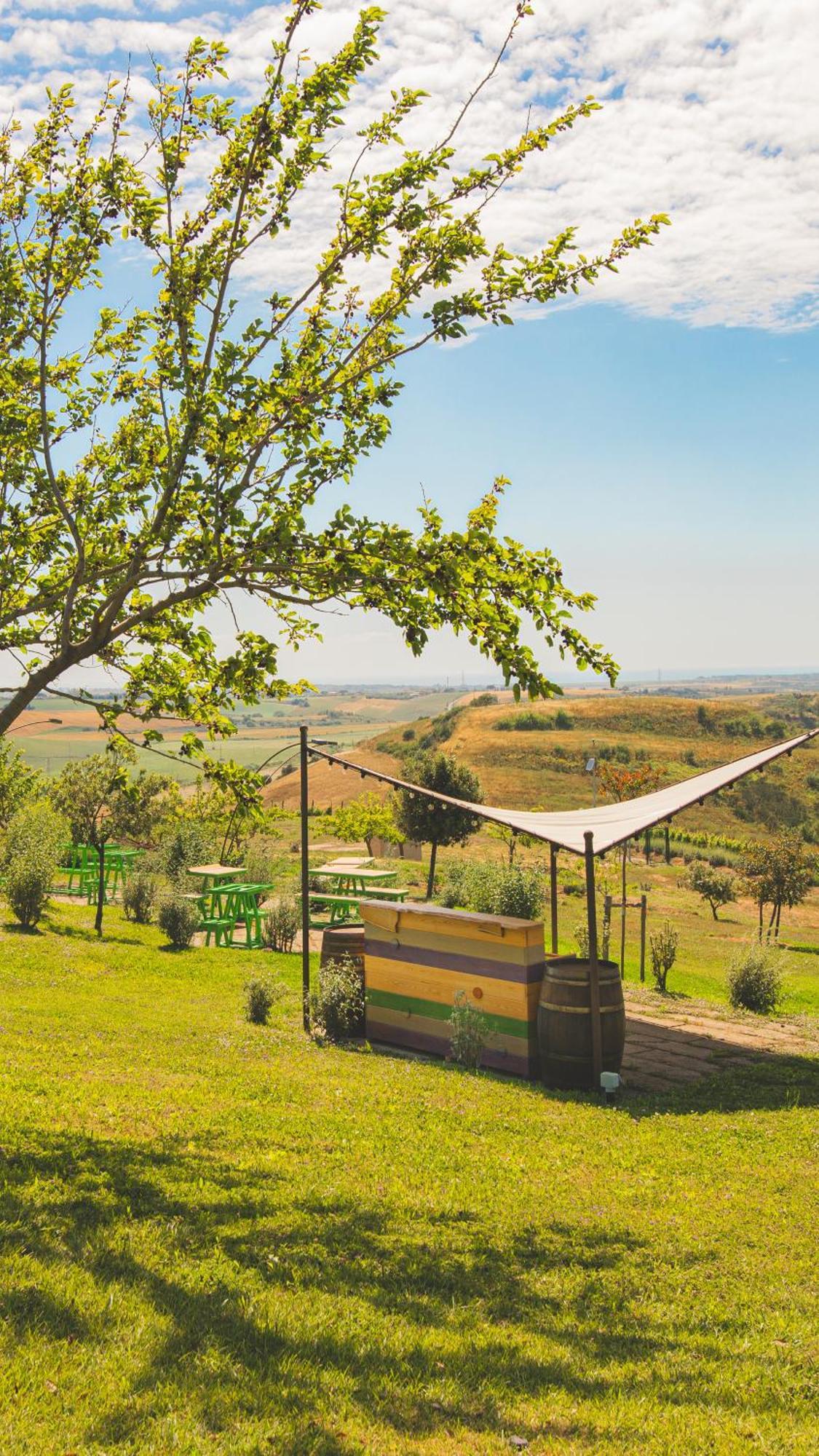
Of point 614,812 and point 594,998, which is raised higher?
point 614,812

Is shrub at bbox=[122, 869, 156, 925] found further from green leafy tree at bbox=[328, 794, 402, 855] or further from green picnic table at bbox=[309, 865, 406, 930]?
green leafy tree at bbox=[328, 794, 402, 855]

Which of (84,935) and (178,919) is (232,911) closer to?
(178,919)

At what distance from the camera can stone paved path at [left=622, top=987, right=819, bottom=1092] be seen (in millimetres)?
9781

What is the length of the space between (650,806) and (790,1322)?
6.97 meters

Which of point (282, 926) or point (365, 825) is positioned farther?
point (365, 825)

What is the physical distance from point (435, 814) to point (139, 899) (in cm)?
1155

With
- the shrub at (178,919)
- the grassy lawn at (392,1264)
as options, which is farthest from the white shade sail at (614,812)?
the shrub at (178,919)

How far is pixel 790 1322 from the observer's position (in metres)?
4.51

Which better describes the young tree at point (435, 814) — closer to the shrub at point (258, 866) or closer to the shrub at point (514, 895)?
the shrub at point (258, 866)

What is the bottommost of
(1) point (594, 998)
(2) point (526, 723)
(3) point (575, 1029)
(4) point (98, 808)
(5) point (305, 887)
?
(3) point (575, 1029)

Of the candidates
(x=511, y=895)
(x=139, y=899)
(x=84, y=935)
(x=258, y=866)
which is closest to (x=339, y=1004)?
(x=511, y=895)

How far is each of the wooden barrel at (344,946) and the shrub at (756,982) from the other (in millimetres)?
5739

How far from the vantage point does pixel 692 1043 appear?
11125 mm

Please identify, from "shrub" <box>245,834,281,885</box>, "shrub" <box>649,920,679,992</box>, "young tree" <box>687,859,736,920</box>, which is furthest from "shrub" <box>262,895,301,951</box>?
"young tree" <box>687,859,736,920</box>
